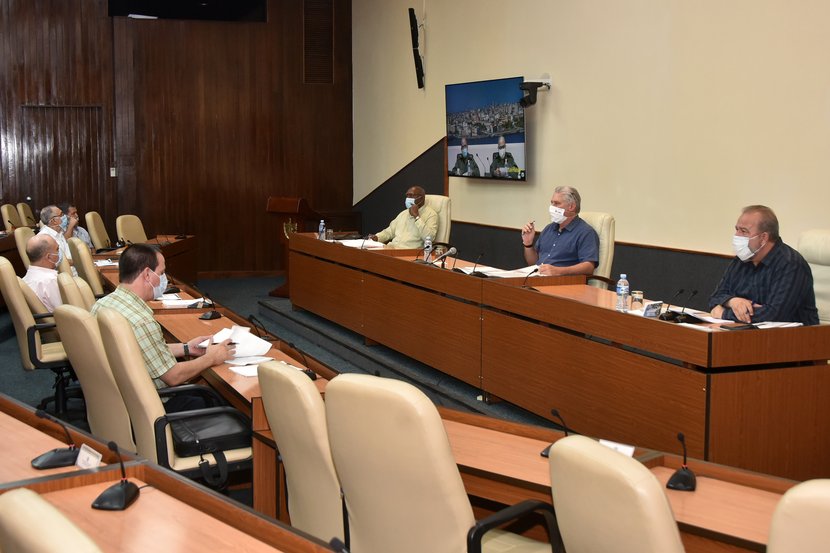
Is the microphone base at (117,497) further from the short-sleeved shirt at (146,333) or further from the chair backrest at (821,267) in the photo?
the chair backrest at (821,267)

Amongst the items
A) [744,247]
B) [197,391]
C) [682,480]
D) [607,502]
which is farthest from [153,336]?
[744,247]

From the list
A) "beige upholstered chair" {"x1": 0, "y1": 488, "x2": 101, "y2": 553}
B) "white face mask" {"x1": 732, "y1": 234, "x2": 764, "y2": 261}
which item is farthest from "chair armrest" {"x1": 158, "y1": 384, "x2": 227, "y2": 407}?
"white face mask" {"x1": 732, "y1": 234, "x2": 764, "y2": 261}

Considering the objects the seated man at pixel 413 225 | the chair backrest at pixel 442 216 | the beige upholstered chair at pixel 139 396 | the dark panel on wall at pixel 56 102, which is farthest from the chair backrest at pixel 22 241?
the beige upholstered chair at pixel 139 396

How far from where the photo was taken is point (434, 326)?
582 centimetres

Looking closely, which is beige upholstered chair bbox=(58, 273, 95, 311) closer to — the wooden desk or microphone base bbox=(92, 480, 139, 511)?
the wooden desk

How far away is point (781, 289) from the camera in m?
4.29

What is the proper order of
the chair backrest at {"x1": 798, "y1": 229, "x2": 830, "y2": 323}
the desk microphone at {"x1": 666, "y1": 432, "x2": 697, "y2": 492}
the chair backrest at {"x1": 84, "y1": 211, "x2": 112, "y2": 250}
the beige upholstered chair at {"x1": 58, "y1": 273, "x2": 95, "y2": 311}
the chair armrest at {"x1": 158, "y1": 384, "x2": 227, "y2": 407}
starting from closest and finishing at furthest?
the desk microphone at {"x1": 666, "y1": 432, "x2": 697, "y2": 492}, the chair armrest at {"x1": 158, "y1": 384, "x2": 227, "y2": 407}, the chair backrest at {"x1": 798, "y1": 229, "x2": 830, "y2": 323}, the beige upholstered chair at {"x1": 58, "y1": 273, "x2": 95, "y2": 311}, the chair backrest at {"x1": 84, "y1": 211, "x2": 112, "y2": 250}

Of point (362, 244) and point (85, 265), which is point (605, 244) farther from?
point (85, 265)

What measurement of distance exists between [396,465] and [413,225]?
5717 millimetres

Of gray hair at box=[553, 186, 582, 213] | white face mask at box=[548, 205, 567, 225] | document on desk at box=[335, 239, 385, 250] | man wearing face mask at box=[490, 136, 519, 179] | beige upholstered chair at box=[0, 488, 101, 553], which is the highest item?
man wearing face mask at box=[490, 136, 519, 179]

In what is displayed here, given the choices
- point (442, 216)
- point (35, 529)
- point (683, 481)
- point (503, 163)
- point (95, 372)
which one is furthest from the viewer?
point (503, 163)

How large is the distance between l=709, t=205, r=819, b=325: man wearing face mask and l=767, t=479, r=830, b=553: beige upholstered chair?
106 inches

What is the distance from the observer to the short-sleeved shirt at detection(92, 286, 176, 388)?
150 inches

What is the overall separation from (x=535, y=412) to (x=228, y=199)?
7.71 meters
